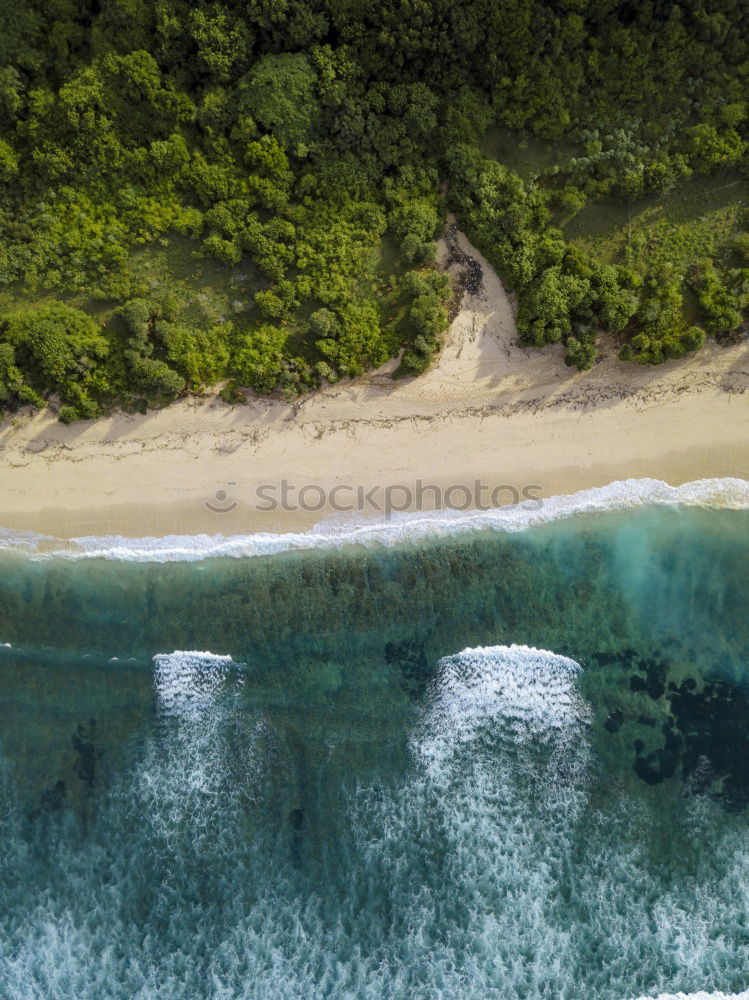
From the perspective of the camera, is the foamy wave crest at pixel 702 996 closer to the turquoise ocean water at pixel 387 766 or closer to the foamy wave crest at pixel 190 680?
the turquoise ocean water at pixel 387 766

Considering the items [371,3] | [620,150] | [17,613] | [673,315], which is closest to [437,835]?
[17,613]

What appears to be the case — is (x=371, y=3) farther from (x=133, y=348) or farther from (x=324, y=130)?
(x=133, y=348)

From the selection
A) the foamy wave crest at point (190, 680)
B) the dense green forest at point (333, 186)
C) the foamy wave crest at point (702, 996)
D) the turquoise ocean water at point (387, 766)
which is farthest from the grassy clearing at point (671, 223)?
the foamy wave crest at point (702, 996)

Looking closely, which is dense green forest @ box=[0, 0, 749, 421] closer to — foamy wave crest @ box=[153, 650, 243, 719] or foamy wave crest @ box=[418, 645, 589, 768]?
foamy wave crest @ box=[153, 650, 243, 719]

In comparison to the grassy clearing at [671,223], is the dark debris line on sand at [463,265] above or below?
below

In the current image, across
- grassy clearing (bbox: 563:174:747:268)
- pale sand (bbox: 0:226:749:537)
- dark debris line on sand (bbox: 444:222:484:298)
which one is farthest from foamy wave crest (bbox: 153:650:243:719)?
grassy clearing (bbox: 563:174:747:268)
